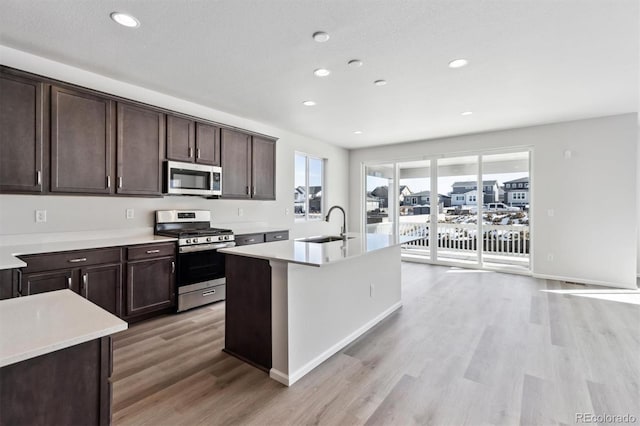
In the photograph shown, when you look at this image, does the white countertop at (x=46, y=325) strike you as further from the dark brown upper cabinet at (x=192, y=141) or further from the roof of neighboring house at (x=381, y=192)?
the roof of neighboring house at (x=381, y=192)

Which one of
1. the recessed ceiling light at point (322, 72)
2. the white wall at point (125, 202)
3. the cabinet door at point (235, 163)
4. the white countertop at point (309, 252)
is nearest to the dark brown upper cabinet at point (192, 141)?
the cabinet door at point (235, 163)

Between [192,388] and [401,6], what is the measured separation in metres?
3.00

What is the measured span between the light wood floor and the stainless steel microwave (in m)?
1.50

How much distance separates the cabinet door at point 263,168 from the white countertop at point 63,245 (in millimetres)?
1717

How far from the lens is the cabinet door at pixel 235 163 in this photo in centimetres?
435

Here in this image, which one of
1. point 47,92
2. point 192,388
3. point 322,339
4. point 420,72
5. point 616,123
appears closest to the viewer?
point 192,388

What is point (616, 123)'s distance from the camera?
4.59 meters

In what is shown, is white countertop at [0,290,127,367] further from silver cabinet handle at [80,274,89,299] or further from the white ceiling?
the white ceiling

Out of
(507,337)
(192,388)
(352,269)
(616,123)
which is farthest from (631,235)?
(192,388)

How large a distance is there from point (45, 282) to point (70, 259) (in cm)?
24

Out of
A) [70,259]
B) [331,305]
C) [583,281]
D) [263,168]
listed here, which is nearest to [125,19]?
[70,259]

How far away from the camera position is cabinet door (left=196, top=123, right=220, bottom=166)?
4.00 m

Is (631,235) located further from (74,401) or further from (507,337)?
(74,401)

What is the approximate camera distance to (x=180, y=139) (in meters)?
3.79
